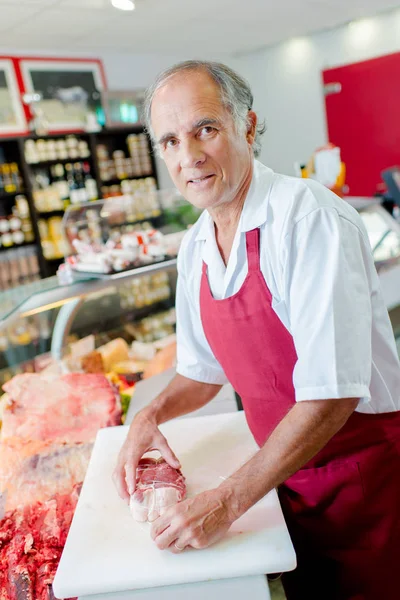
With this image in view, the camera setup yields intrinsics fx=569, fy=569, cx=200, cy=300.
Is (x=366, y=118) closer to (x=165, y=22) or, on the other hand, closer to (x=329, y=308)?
(x=165, y=22)

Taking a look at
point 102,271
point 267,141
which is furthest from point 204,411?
point 267,141

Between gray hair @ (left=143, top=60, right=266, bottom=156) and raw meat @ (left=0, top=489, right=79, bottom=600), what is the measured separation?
0.96 m

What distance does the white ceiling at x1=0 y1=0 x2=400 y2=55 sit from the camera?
206 inches

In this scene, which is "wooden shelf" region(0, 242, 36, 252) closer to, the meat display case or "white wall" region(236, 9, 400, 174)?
the meat display case

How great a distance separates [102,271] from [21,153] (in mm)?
4407

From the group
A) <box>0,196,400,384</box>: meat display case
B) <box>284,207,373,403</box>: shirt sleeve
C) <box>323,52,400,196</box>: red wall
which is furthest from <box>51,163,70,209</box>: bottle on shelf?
<box>284,207,373,403</box>: shirt sleeve

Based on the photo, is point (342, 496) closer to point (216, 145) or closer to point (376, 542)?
point (376, 542)

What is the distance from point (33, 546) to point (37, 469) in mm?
325

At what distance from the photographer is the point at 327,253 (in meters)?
1.06

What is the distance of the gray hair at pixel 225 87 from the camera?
1.17 meters

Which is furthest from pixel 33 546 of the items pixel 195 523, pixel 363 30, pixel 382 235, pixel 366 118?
pixel 363 30

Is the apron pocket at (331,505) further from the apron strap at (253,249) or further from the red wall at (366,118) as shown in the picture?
the red wall at (366,118)

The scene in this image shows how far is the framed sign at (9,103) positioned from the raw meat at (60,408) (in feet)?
17.3

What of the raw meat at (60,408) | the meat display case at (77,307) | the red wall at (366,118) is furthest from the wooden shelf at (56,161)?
the raw meat at (60,408)
